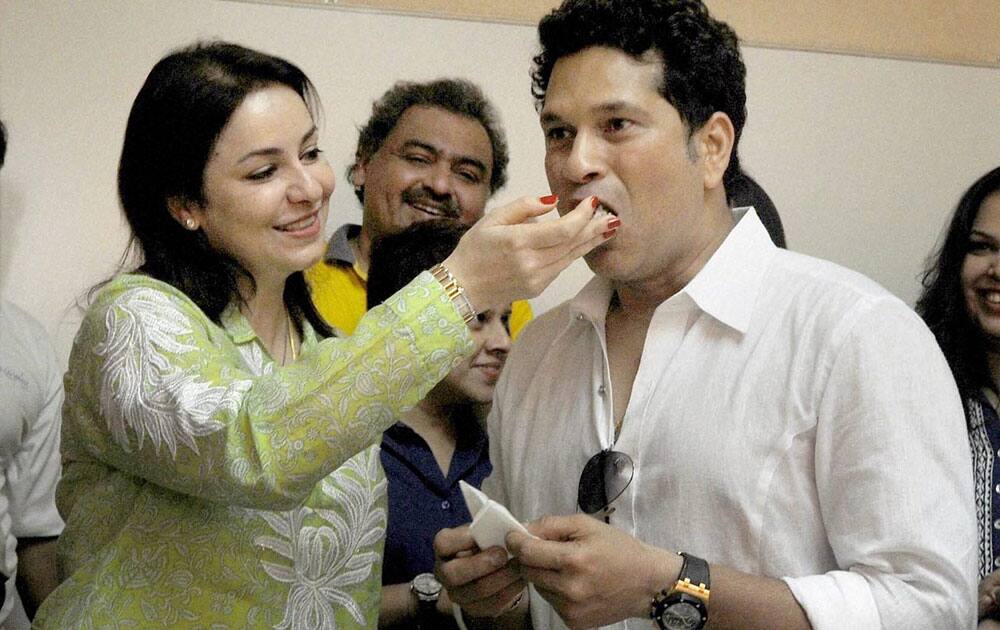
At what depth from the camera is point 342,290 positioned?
91.7 inches

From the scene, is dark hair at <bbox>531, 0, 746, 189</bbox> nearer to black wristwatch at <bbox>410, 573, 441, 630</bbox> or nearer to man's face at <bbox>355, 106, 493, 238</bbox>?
black wristwatch at <bbox>410, 573, 441, 630</bbox>

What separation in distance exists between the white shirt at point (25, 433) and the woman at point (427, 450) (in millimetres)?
729

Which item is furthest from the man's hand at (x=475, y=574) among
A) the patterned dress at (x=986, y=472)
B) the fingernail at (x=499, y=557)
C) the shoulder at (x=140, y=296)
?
the patterned dress at (x=986, y=472)

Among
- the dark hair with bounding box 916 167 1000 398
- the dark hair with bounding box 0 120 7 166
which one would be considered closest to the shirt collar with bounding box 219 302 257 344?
the dark hair with bounding box 0 120 7 166

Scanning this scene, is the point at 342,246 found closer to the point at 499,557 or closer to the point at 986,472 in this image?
the point at 499,557

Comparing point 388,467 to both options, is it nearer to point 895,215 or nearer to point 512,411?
point 512,411

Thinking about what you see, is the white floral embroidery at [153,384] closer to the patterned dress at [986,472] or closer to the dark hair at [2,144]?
the dark hair at [2,144]

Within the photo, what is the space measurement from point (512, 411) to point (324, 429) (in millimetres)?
469

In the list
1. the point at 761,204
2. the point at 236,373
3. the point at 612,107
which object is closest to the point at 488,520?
the point at 236,373

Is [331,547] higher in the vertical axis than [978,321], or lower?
lower

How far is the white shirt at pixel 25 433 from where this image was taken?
2.16 m

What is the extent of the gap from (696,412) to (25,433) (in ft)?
4.98

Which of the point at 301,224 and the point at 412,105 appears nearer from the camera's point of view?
the point at 301,224

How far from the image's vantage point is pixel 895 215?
2834 mm
